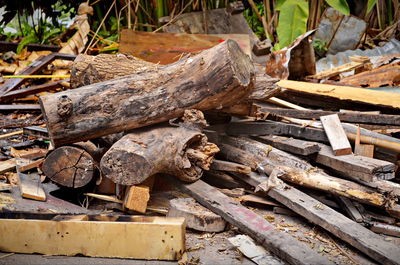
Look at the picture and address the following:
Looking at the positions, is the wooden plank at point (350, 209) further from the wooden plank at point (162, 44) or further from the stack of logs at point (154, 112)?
the wooden plank at point (162, 44)

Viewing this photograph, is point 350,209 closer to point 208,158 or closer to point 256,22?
point 208,158

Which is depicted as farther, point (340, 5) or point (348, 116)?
point (340, 5)

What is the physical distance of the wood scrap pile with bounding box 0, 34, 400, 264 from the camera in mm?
2971

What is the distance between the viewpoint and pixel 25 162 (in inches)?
154

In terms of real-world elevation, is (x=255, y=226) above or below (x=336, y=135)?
below

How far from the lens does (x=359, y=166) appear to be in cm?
310

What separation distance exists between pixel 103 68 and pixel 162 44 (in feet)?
9.75

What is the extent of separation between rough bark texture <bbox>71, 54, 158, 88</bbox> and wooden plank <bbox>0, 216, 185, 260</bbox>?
5.46 feet

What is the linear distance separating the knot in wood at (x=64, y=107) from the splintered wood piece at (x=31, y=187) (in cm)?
62

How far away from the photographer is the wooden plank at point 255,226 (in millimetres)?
2465

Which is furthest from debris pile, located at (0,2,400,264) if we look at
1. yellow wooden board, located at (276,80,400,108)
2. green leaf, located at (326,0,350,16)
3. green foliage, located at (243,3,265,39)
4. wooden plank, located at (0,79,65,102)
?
green foliage, located at (243,3,265,39)

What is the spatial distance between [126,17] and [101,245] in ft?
20.6

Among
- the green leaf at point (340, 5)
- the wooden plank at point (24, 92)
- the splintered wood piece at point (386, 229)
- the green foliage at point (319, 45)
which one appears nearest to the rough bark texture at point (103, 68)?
the splintered wood piece at point (386, 229)

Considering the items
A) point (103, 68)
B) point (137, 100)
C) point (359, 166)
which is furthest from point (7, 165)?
point (359, 166)
